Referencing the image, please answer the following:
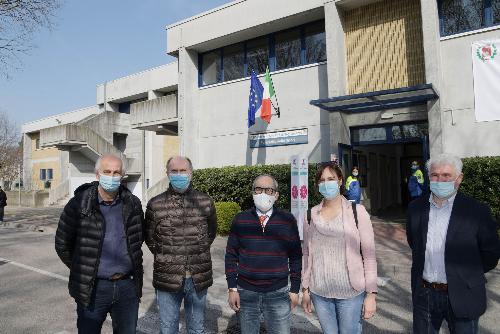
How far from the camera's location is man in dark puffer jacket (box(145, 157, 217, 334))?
10.7ft

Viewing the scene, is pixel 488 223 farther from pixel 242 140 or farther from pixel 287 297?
pixel 242 140

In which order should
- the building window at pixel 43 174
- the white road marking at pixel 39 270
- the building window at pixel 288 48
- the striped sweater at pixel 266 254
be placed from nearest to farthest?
the striped sweater at pixel 266 254 → the white road marking at pixel 39 270 → the building window at pixel 288 48 → the building window at pixel 43 174

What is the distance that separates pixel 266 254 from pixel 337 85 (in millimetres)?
10569

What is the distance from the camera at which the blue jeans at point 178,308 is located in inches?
129

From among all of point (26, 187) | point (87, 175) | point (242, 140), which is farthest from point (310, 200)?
point (26, 187)

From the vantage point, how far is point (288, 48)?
15.1 metres

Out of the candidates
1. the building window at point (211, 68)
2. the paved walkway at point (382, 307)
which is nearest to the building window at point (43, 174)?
the building window at point (211, 68)

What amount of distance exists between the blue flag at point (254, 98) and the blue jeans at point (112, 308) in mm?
11425

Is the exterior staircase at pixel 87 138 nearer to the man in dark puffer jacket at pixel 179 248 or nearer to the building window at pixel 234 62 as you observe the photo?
the building window at pixel 234 62

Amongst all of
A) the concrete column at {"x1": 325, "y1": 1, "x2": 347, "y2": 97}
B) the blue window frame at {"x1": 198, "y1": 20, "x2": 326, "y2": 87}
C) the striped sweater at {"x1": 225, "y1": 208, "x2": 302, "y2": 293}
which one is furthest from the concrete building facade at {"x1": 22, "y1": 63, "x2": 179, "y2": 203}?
the striped sweater at {"x1": 225, "y1": 208, "x2": 302, "y2": 293}

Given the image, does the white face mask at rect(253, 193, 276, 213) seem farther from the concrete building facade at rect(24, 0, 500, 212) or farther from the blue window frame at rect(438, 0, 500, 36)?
the blue window frame at rect(438, 0, 500, 36)

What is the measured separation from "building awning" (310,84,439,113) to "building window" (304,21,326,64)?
94.8 inches

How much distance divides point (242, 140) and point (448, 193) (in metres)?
13.2

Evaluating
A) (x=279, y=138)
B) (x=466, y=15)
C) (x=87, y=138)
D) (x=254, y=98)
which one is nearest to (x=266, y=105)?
(x=254, y=98)
